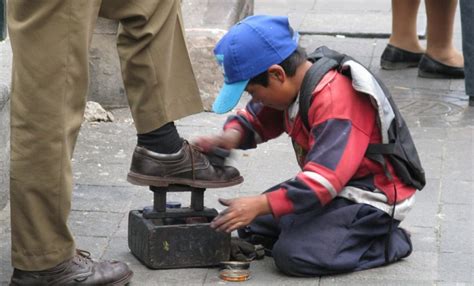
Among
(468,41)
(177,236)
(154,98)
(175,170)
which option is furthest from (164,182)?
(468,41)

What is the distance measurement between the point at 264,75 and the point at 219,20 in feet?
9.13

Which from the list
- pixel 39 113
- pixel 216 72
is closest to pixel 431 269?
pixel 39 113

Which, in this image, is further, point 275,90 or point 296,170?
point 296,170

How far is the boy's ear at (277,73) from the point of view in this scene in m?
4.07

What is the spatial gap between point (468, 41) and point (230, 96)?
2.80m

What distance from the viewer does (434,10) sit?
701 cm

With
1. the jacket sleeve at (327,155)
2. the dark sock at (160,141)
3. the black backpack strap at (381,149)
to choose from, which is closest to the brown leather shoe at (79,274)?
the dark sock at (160,141)

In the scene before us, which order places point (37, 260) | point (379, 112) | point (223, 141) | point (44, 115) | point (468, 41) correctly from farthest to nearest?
1. point (468, 41)
2. point (223, 141)
3. point (379, 112)
4. point (37, 260)
5. point (44, 115)

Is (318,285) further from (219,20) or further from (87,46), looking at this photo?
(219,20)

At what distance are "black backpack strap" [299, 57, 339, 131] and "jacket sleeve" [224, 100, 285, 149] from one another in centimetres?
33

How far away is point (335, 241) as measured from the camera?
4.11 metres

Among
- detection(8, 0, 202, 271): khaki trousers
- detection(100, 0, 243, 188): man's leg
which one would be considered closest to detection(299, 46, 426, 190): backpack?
detection(100, 0, 243, 188): man's leg

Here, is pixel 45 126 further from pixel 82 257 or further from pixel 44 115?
pixel 82 257

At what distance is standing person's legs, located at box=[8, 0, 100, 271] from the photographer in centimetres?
362
